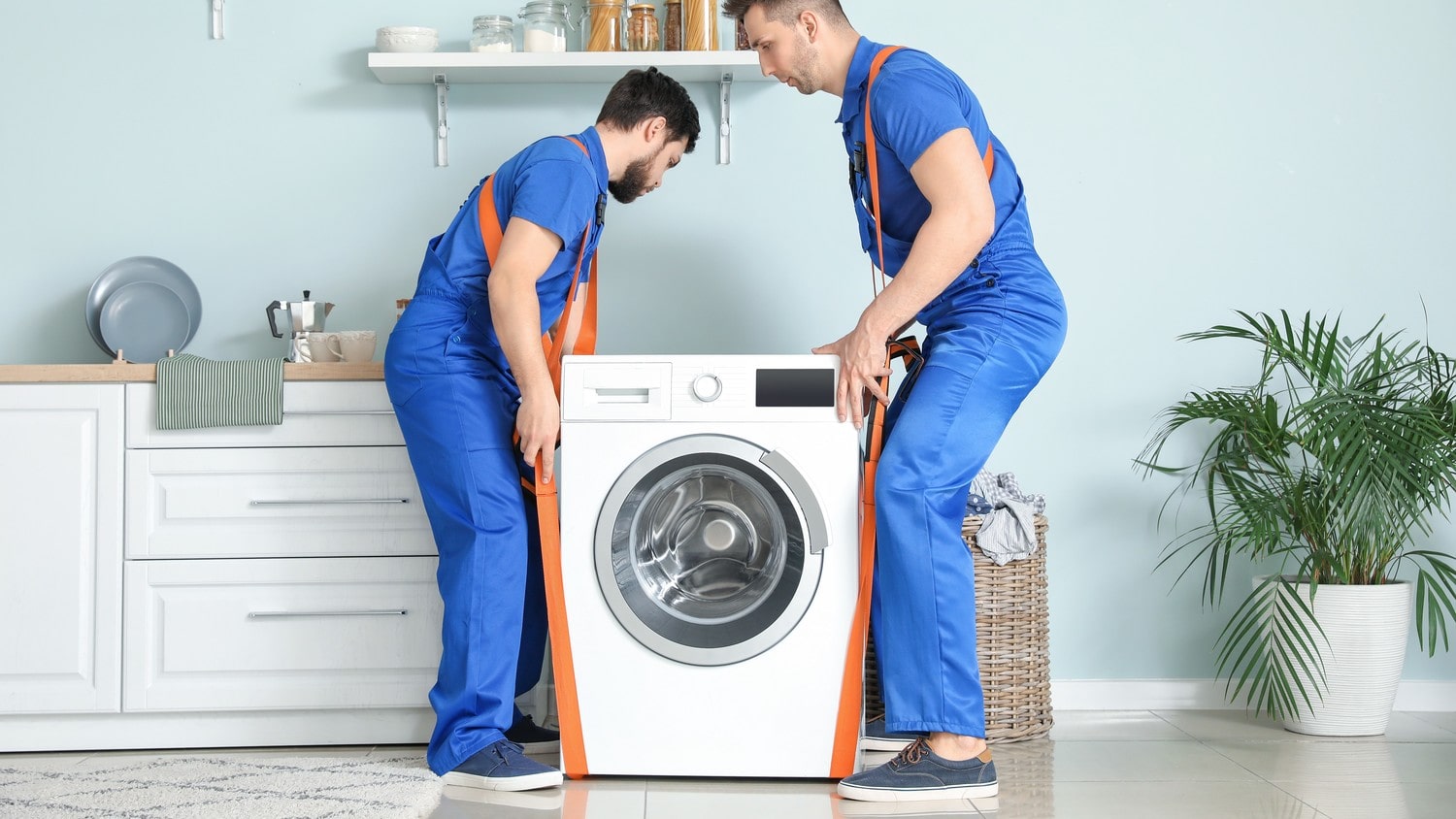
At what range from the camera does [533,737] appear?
2.38 meters

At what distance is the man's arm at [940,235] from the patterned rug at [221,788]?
1.16 metres

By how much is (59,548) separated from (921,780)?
6.05 feet

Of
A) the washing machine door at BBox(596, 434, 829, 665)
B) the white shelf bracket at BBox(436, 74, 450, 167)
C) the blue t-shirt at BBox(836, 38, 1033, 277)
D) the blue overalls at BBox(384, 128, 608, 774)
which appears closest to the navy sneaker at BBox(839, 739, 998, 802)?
the washing machine door at BBox(596, 434, 829, 665)

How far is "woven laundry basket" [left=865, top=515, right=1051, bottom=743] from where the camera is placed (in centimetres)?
244

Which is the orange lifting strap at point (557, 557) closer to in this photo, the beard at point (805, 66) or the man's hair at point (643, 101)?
the man's hair at point (643, 101)

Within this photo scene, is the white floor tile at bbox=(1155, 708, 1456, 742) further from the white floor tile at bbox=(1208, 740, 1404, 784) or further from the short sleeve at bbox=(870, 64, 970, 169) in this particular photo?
the short sleeve at bbox=(870, 64, 970, 169)

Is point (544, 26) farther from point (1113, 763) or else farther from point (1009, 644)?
point (1113, 763)

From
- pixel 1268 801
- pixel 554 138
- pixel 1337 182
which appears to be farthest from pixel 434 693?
pixel 1337 182

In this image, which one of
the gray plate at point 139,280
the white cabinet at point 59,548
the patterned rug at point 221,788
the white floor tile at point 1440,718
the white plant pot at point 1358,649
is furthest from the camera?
the gray plate at point 139,280

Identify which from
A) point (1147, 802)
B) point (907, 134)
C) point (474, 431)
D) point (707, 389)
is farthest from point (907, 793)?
point (907, 134)

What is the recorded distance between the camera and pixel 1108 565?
9.52ft

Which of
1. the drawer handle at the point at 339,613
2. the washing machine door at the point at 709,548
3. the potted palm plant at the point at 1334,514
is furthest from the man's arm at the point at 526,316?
the potted palm plant at the point at 1334,514

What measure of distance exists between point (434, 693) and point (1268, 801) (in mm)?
1559

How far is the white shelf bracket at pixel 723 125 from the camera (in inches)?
114
